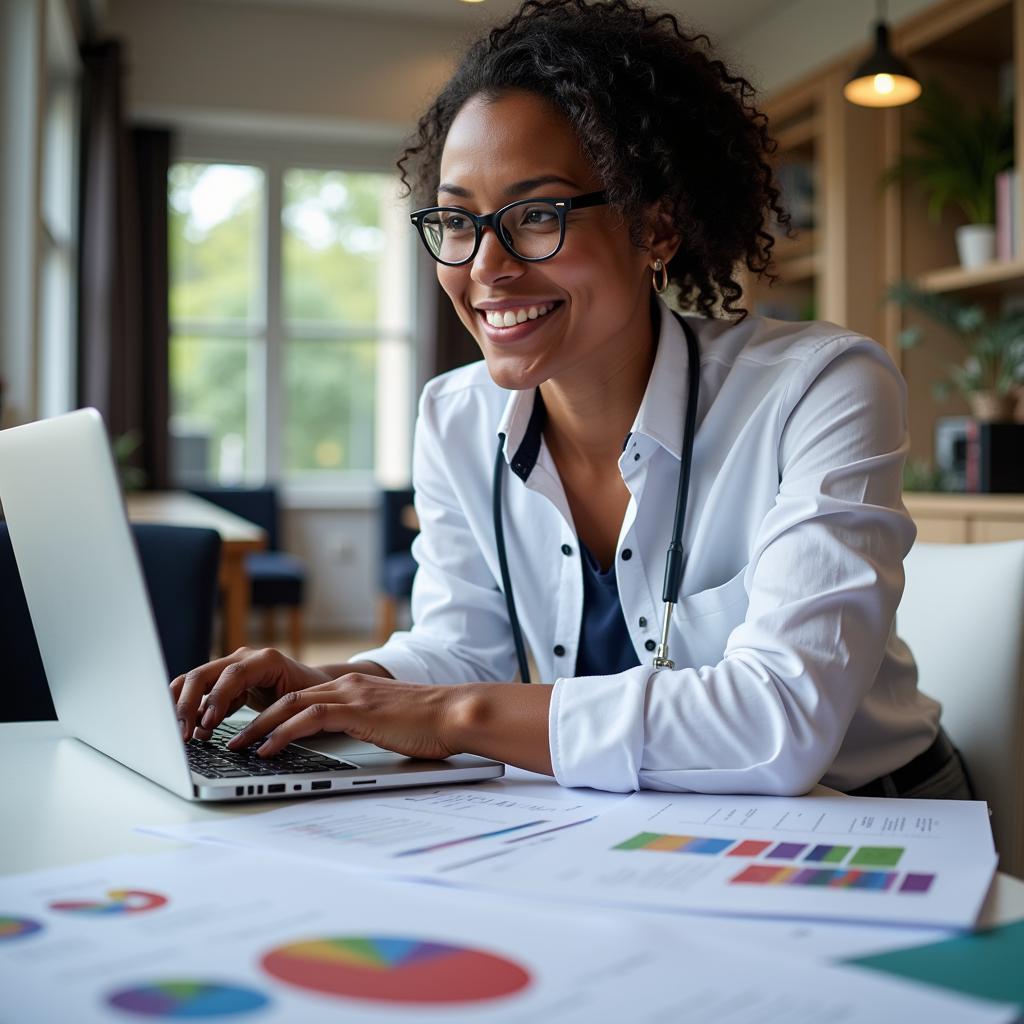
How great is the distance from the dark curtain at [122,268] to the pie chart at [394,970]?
17.1ft

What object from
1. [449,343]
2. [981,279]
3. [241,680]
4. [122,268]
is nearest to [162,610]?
[241,680]

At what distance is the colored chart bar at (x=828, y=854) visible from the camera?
0.70 m

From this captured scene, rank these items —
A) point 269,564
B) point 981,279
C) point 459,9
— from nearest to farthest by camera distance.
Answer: point 981,279 < point 269,564 < point 459,9

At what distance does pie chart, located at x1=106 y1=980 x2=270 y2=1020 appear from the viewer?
1.60ft

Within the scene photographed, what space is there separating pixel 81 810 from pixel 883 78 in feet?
11.7

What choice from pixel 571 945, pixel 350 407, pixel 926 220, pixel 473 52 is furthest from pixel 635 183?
pixel 350 407

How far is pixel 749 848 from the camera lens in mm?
727

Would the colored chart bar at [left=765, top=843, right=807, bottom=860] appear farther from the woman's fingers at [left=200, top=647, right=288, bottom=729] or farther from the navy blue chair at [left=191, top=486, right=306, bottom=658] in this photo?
the navy blue chair at [left=191, top=486, right=306, bottom=658]

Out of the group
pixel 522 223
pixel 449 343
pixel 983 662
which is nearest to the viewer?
pixel 522 223

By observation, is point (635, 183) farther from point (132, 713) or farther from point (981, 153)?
point (981, 153)

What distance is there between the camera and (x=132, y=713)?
2.95ft

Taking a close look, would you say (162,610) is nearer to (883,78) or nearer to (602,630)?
(602,630)

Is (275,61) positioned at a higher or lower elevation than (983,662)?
higher

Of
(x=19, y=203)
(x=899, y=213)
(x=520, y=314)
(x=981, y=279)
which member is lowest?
(x=520, y=314)
